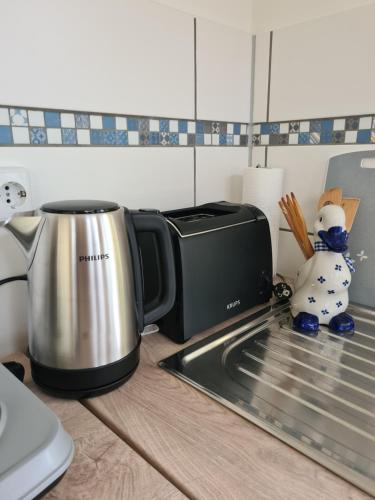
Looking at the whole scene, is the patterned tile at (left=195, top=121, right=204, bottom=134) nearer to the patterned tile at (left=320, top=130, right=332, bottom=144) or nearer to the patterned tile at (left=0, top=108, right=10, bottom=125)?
the patterned tile at (left=320, top=130, right=332, bottom=144)

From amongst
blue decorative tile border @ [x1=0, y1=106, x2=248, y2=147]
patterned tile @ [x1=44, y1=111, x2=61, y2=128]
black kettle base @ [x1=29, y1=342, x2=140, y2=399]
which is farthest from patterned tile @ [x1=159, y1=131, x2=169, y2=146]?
black kettle base @ [x1=29, y1=342, x2=140, y2=399]

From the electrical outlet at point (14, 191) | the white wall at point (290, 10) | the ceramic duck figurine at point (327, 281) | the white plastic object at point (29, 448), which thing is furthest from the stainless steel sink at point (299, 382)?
the white wall at point (290, 10)

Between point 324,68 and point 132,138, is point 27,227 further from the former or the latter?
point 324,68

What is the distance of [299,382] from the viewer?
581 millimetres

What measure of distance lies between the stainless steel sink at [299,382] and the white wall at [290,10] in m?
0.65

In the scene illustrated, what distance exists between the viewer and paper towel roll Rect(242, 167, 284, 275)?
2.91 ft

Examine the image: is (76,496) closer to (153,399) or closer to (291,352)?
(153,399)

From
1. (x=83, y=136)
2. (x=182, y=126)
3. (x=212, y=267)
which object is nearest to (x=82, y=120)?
(x=83, y=136)

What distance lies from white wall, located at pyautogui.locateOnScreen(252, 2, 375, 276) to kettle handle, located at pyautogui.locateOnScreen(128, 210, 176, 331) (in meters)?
0.50

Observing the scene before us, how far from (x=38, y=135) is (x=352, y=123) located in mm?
629

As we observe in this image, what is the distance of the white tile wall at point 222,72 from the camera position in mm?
872

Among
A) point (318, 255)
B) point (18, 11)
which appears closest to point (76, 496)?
point (318, 255)

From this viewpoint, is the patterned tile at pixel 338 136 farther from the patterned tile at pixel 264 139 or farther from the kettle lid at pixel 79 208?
the kettle lid at pixel 79 208

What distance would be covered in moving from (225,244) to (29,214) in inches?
13.6
